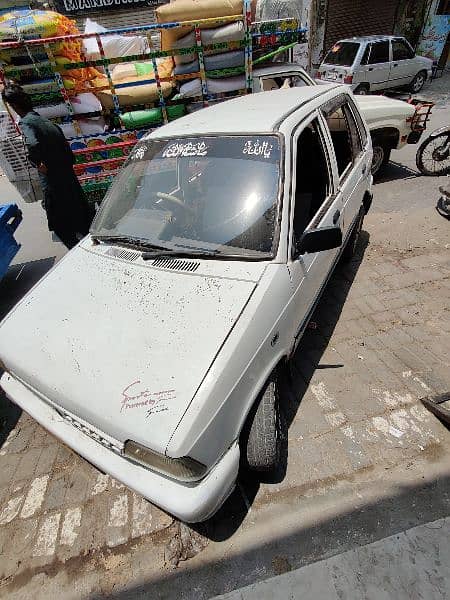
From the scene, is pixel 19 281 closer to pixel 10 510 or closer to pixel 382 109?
pixel 10 510

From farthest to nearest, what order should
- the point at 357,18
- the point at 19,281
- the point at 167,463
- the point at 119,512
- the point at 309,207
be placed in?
1. the point at 357,18
2. the point at 19,281
3. the point at 309,207
4. the point at 119,512
5. the point at 167,463

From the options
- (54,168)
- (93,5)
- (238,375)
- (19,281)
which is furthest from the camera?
(93,5)

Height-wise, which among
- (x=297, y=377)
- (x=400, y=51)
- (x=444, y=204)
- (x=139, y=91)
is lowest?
(x=444, y=204)

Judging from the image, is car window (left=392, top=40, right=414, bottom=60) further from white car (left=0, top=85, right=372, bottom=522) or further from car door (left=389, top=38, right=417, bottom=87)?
white car (left=0, top=85, right=372, bottom=522)

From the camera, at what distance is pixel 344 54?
413 inches

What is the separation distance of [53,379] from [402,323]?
10.2 feet

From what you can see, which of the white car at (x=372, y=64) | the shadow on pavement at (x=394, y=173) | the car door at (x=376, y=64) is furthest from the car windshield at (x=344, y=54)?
the shadow on pavement at (x=394, y=173)

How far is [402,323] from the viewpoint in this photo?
328 centimetres

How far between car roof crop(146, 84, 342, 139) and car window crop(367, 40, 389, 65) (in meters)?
9.59

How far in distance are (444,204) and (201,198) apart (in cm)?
435

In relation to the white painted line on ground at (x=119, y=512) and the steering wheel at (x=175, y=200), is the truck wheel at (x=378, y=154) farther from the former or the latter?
the white painted line on ground at (x=119, y=512)

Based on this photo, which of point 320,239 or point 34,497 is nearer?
point 320,239

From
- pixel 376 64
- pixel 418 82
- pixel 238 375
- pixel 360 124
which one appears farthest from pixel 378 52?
pixel 238 375

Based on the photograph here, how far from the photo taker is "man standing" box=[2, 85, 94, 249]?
3.77 metres
